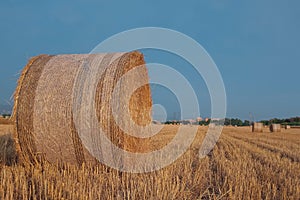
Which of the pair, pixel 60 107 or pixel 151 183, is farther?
pixel 60 107

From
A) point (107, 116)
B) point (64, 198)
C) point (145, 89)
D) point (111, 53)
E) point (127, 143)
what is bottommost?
point (64, 198)

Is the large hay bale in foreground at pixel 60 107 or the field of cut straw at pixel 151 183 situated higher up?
A: the large hay bale in foreground at pixel 60 107

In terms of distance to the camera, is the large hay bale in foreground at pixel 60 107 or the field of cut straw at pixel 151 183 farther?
the large hay bale in foreground at pixel 60 107

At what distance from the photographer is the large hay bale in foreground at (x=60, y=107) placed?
4.59m

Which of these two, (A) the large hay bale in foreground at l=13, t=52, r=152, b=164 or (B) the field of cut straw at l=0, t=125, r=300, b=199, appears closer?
(B) the field of cut straw at l=0, t=125, r=300, b=199

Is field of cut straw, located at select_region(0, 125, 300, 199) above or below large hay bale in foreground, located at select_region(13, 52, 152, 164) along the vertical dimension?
below

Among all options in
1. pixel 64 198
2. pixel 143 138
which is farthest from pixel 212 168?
pixel 64 198

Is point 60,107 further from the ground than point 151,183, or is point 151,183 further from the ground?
point 60,107

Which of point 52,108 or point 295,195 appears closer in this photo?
point 295,195

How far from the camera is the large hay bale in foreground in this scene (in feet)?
15.1

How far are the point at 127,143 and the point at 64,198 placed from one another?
203 centimetres

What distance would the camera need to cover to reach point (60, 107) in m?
4.61

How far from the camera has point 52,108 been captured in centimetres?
464

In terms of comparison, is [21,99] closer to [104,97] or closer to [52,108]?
[52,108]
